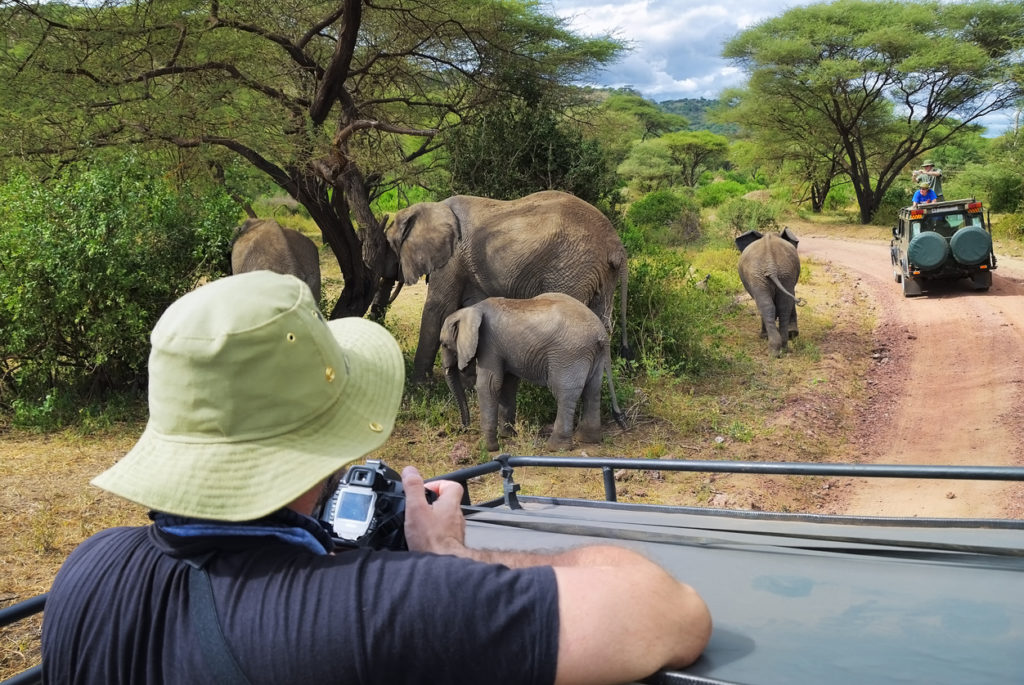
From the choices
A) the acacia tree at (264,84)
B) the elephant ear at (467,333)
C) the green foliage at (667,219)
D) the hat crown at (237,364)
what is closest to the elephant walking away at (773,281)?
the acacia tree at (264,84)

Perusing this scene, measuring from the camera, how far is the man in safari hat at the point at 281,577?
1204 mm

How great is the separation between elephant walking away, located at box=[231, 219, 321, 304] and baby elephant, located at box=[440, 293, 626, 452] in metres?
2.38

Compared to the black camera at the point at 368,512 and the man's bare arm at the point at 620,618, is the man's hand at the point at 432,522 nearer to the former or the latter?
the black camera at the point at 368,512

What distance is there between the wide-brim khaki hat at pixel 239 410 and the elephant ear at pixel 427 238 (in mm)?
7143

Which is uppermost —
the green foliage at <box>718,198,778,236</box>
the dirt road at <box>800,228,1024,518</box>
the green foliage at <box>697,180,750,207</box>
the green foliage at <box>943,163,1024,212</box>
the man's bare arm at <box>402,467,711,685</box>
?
the green foliage at <box>697,180,750,207</box>

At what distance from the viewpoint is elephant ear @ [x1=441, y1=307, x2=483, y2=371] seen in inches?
272

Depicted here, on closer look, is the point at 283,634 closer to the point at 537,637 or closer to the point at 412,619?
the point at 412,619

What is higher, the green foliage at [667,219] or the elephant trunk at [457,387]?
the green foliage at [667,219]

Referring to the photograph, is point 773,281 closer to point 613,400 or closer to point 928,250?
point 613,400

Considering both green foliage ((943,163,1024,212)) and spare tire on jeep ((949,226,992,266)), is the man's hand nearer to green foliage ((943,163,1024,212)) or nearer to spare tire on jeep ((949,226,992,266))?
spare tire on jeep ((949,226,992,266))

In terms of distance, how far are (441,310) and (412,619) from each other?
7.54 metres

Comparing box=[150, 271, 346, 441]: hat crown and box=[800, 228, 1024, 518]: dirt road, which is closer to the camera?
box=[150, 271, 346, 441]: hat crown

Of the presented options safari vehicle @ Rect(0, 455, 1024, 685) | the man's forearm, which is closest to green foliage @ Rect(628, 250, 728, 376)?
safari vehicle @ Rect(0, 455, 1024, 685)

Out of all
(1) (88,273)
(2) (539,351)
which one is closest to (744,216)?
(2) (539,351)
